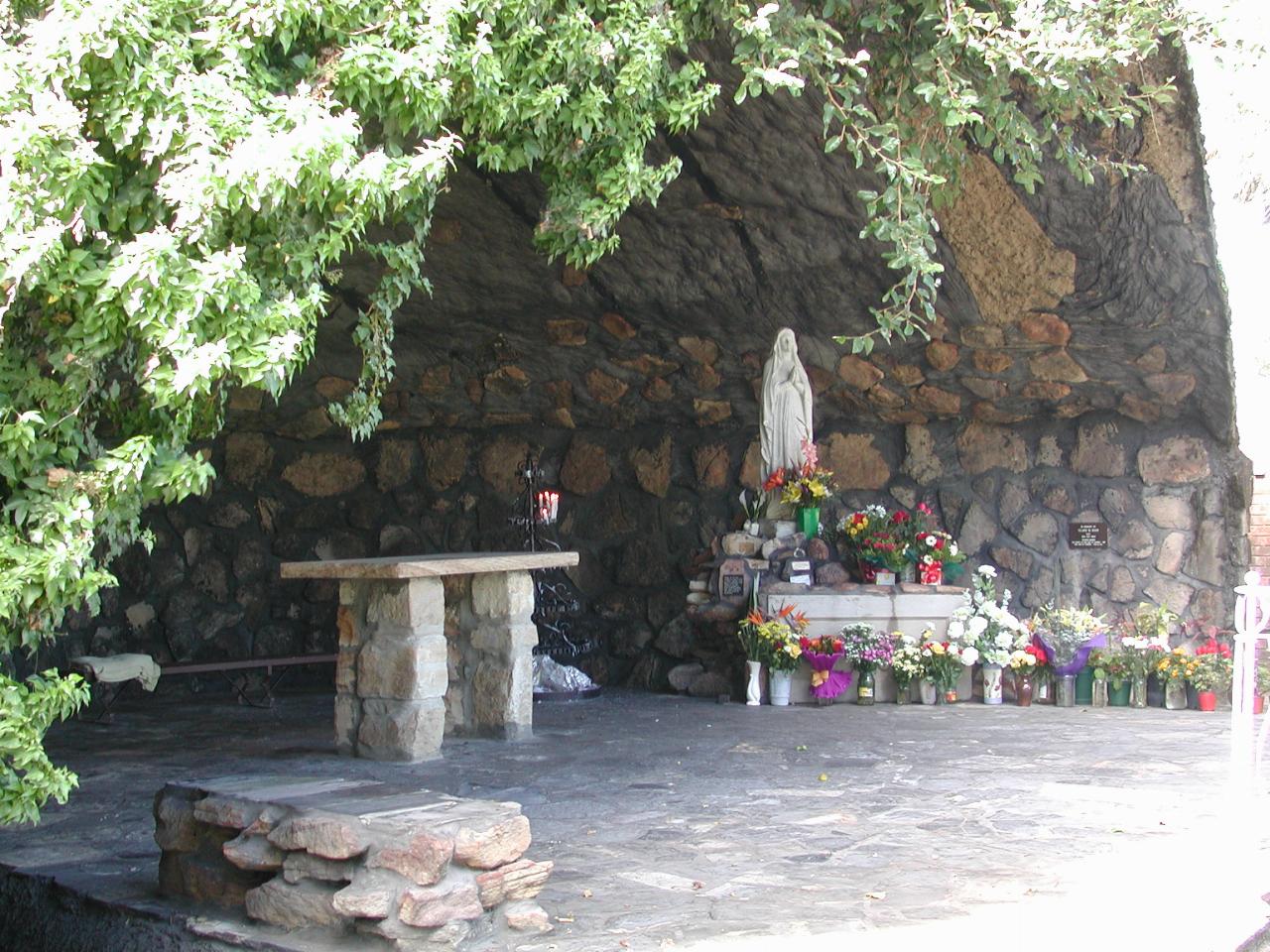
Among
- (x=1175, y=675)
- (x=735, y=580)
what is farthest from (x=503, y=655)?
(x=1175, y=675)

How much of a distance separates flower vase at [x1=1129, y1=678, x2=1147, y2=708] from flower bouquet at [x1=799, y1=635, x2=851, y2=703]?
1806 mm

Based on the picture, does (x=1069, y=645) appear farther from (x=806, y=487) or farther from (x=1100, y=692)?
(x=806, y=487)

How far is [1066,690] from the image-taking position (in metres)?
8.71

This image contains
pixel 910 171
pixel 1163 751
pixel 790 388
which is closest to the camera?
pixel 910 171

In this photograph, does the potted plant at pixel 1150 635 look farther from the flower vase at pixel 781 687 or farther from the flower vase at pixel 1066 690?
the flower vase at pixel 781 687

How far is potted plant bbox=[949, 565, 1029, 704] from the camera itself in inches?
340

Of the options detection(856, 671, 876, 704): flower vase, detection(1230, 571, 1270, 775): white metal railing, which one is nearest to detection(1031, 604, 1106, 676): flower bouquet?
detection(856, 671, 876, 704): flower vase

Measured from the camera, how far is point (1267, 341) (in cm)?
1784

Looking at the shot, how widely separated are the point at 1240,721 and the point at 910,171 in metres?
2.54

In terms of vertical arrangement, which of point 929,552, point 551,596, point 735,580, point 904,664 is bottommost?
point 904,664

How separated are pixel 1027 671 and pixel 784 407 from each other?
232 centimetres

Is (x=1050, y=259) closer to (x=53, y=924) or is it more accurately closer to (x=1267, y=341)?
(x=53, y=924)

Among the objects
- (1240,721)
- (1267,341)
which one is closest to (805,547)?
(1240,721)

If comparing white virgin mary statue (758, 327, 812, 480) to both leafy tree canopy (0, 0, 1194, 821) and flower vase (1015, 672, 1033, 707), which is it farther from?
leafy tree canopy (0, 0, 1194, 821)
